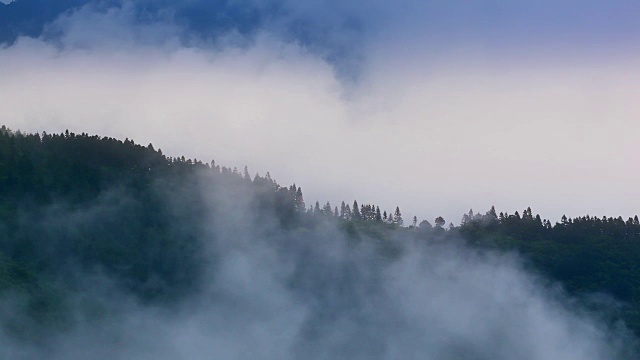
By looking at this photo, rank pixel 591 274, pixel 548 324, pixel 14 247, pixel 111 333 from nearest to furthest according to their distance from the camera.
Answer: pixel 111 333
pixel 14 247
pixel 548 324
pixel 591 274

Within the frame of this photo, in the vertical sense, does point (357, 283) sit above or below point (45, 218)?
below

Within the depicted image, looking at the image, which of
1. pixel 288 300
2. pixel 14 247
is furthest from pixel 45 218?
pixel 288 300

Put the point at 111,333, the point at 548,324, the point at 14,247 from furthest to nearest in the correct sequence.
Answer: the point at 548,324 → the point at 14,247 → the point at 111,333

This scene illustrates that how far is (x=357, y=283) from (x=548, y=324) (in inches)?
1447

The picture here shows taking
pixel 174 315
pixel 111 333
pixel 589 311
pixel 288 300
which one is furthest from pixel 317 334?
pixel 589 311

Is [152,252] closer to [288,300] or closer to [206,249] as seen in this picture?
[206,249]

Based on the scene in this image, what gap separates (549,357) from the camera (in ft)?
575

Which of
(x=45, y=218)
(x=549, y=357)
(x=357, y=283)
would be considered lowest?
(x=549, y=357)

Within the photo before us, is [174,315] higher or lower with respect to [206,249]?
lower

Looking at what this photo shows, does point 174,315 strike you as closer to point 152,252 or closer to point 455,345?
point 152,252

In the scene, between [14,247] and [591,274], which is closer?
[14,247]

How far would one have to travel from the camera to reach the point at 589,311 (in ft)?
616

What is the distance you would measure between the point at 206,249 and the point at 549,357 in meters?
69.2

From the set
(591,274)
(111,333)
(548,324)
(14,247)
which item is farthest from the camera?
(591,274)
